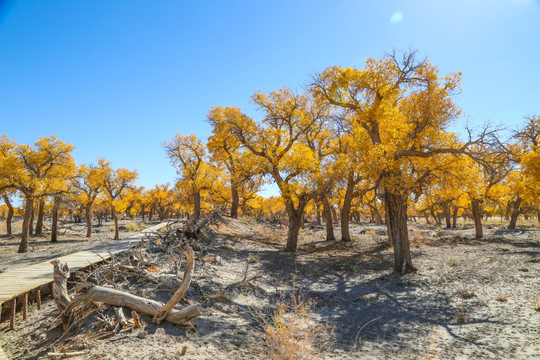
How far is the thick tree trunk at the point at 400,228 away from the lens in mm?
10484

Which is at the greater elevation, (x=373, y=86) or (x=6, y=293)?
(x=373, y=86)

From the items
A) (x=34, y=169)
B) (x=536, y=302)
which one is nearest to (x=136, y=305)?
(x=536, y=302)

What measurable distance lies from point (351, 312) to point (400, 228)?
4.51 meters

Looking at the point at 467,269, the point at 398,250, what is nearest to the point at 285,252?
the point at 398,250

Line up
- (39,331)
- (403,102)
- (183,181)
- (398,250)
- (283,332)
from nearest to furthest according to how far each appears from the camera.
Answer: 1. (283,332)
2. (39,331)
3. (398,250)
4. (403,102)
5. (183,181)

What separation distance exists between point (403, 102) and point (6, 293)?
14.7m

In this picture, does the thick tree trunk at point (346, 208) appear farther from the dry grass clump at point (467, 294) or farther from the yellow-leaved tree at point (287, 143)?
the dry grass clump at point (467, 294)

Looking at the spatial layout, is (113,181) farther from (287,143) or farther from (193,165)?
(287,143)

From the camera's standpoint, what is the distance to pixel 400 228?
10.5 metres

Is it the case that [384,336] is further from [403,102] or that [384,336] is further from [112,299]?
[403,102]

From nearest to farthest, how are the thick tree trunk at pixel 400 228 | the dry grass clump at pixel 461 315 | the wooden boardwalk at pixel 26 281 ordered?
1. the dry grass clump at pixel 461 315
2. the wooden boardwalk at pixel 26 281
3. the thick tree trunk at pixel 400 228

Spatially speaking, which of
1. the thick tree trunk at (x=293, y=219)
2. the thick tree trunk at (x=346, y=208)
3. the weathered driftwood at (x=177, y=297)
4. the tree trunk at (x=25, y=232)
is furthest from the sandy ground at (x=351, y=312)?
the tree trunk at (x=25, y=232)

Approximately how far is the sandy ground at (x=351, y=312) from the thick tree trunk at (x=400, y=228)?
0.50 metres

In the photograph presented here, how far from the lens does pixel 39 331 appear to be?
18.8ft
